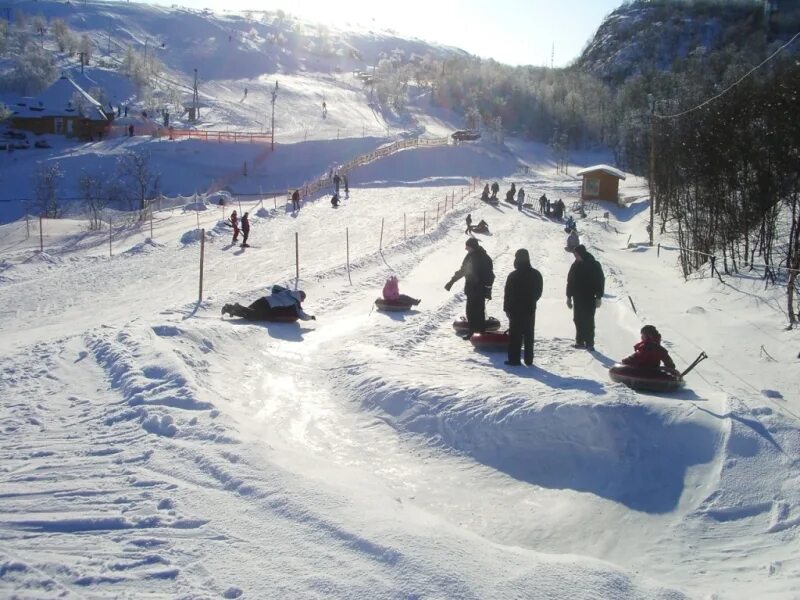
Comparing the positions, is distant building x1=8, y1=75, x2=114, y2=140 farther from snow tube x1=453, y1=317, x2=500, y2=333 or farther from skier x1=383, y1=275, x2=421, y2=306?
snow tube x1=453, y1=317, x2=500, y2=333

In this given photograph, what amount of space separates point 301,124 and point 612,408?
92.5m

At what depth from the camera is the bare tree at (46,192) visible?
4766 cm

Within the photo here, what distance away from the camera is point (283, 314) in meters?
13.3

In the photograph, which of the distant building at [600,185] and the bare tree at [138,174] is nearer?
the distant building at [600,185]

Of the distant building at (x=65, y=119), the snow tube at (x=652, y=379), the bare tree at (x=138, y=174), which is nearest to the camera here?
the snow tube at (x=652, y=379)

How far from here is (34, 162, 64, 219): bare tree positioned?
47656 mm

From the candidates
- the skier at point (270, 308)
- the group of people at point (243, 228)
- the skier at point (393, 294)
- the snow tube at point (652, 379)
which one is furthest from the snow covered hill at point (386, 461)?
the group of people at point (243, 228)

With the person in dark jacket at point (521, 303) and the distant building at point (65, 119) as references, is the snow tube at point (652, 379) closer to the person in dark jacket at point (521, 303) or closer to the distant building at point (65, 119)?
the person in dark jacket at point (521, 303)

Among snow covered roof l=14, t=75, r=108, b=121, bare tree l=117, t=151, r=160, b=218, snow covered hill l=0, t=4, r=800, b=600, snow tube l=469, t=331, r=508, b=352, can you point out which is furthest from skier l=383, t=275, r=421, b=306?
snow covered roof l=14, t=75, r=108, b=121

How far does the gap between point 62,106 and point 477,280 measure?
88680 millimetres

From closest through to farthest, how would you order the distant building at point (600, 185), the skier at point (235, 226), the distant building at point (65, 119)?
the skier at point (235, 226), the distant building at point (600, 185), the distant building at point (65, 119)

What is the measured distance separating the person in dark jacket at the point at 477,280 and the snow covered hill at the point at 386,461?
0.54 metres

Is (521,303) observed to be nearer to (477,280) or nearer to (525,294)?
(525,294)

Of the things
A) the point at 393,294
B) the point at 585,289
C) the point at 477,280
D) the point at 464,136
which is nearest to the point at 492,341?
the point at 477,280
